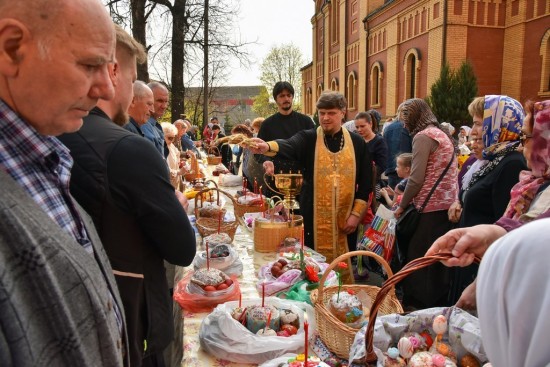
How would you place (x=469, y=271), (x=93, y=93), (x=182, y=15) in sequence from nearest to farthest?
1. (x=93, y=93)
2. (x=469, y=271)
3. (x=182, y=15)

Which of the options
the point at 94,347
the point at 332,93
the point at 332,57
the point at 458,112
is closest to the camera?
the point at 94,347

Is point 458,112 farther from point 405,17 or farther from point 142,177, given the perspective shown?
point 142,177

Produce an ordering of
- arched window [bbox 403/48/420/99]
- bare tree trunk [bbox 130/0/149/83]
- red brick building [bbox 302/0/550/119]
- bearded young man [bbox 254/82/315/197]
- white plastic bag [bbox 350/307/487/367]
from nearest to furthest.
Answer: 1. white plastic bag [bbox 350/307/487/367]
2. bearded young man [bbox 254/82/315/197]
3. bare tree trunk [bbox 130/0/149/83]
4. red brick building [bbox 302/0/550/119]
5. arched window [bbox 403/48/420/99]

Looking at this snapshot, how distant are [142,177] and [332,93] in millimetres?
2485

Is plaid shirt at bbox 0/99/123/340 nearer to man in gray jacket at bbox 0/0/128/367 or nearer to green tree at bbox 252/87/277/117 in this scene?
man in gray jacket at bbox 0/0/128/367

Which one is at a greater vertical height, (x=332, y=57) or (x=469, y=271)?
(x=332, y=57)

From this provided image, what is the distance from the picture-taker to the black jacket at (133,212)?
4.75 ft

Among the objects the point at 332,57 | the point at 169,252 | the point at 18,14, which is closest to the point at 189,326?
the point at 169,252

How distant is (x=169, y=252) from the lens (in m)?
1.61

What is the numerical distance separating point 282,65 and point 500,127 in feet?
137

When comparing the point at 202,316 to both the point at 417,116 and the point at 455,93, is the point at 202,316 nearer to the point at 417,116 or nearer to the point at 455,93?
the point at 417,116

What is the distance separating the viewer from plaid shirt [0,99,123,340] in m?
0.84

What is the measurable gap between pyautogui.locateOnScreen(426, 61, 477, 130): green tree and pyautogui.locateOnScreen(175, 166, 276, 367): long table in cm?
1259

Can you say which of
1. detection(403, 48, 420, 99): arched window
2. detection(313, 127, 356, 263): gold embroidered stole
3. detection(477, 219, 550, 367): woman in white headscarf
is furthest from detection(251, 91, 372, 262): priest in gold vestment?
detection(403, 48, 420, 99): arched window
